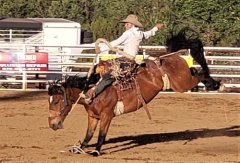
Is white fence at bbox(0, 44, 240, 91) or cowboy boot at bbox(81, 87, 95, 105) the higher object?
cowboy boot at bbox(81, 87, 95, 105)

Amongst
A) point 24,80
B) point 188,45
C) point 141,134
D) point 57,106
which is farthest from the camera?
point 24,80

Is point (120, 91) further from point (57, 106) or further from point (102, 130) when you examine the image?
point (57, 106)

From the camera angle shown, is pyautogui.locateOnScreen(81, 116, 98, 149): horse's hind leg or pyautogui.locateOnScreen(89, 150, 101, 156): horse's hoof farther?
pyautogui.locateOnScreen(81, 116, 98, 149): horse's hind leg

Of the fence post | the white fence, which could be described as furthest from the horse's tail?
the fence post

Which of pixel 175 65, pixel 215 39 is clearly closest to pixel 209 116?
pixel 175 65

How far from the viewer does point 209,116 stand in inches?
569

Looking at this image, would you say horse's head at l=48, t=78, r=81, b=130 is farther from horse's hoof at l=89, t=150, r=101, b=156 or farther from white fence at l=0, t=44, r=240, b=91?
Answer: white fence at l=0, t=44, r=240, b=91

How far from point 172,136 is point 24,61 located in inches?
396

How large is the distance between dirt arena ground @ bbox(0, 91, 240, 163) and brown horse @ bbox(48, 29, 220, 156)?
48cm

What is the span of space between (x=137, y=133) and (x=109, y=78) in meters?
2.60

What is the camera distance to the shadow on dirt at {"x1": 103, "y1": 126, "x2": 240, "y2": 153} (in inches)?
412

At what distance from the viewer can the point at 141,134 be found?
11.5 meters

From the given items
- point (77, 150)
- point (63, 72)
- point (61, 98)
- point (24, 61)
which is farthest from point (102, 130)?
point (24, 61)

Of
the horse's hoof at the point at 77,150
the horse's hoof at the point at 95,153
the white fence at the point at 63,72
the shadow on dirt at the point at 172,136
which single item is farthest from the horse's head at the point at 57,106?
the white fence at the point at 63,72
